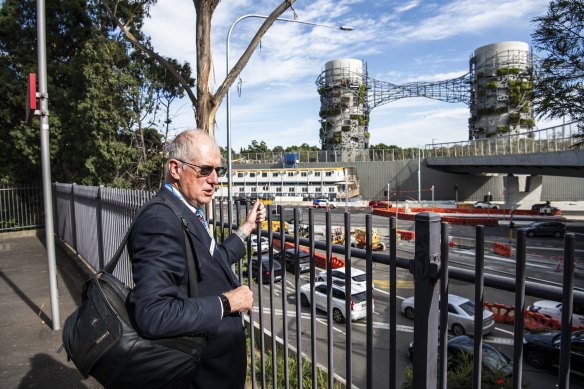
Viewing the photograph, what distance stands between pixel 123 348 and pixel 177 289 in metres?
0.34

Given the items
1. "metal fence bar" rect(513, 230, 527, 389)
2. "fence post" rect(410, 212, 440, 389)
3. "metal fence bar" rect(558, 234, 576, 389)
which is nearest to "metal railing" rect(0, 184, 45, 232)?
"fence post" rect(410, 212, 440, 389)

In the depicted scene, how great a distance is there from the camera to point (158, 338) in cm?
170

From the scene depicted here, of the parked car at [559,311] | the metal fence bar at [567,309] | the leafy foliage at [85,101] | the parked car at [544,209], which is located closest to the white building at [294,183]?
the parked car at [544,209]

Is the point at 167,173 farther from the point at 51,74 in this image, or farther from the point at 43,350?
the point at 51,74

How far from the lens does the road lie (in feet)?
31.8

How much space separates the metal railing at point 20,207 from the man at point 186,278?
1457 cm

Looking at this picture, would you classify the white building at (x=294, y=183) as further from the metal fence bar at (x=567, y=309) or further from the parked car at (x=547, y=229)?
the metal fence bar at (x=567, y=309)

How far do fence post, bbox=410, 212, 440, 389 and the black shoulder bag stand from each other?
957 mm

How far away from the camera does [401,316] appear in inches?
567

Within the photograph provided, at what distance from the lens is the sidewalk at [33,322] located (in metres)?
4.02

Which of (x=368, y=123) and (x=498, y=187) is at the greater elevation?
(x=368, y=123)

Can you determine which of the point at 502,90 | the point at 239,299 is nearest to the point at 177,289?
the point at 239,299

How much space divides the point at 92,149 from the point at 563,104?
53.2 feet

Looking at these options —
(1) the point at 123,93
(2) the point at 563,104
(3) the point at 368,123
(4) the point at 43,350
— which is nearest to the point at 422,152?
(3) the point at 368,123
